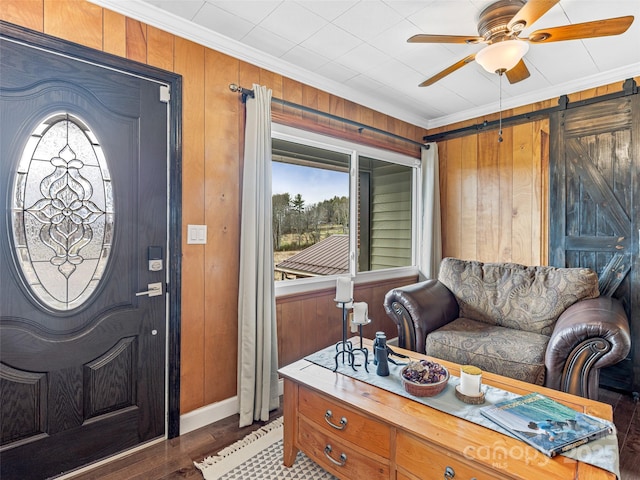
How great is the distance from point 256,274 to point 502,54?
6.49 feet

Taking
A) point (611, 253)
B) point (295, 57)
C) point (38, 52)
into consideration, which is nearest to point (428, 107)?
point (295, 57)

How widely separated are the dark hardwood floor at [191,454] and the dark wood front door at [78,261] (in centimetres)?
10

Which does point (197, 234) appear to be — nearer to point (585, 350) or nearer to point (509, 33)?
point (509, 33)

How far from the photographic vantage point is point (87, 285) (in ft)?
6.03

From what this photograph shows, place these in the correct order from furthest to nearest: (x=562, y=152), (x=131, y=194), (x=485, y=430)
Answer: (x=562, y=152)
(x=131, y=194)
(x=485, y=430)

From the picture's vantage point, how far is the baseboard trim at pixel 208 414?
2186 millimetres

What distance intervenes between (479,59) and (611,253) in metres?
2.08

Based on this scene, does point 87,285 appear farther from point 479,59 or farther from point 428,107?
point 428,107

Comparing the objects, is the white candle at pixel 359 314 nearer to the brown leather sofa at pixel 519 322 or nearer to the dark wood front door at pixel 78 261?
the brown leather sofa at pixel 519 322

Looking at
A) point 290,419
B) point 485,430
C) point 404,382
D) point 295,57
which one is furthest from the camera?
point 295,57

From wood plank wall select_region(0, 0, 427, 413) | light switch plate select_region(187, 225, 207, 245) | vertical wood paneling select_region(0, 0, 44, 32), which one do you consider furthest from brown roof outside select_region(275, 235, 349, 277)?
vertical wood paneling select_region(0, 0, 44, 32)

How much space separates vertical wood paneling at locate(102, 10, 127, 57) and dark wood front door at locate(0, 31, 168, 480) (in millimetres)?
133

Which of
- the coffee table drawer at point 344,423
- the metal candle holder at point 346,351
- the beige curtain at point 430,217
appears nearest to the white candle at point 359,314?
the metal candle holder at point 346,351

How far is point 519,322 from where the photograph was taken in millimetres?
2643
